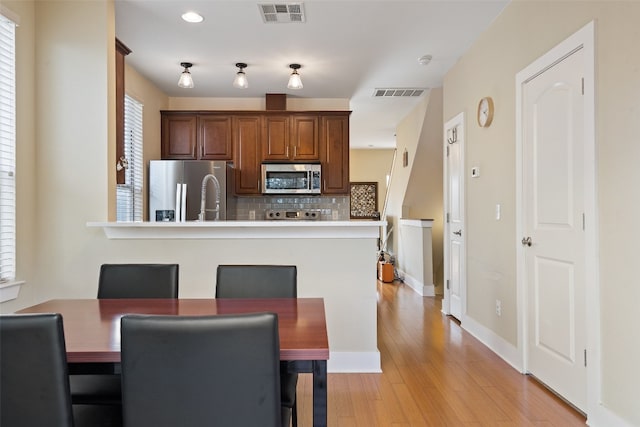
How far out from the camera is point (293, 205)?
18.0ft

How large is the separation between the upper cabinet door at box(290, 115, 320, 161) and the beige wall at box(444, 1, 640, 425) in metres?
2.01

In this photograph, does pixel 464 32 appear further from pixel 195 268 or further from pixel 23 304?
pixel 23 304

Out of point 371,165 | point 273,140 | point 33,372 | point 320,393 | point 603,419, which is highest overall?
point 371,165

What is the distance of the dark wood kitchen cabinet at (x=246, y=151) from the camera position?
201 inches

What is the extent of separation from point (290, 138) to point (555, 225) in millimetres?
3433

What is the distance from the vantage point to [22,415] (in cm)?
110

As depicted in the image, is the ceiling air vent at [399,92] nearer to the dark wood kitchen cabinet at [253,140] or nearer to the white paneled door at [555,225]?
the dark wood kitchen cabinet at [253,140]

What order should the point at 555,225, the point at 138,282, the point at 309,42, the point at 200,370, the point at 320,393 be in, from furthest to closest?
the point at 309,42, the point at 555,225, the point at 138,282, the point at 320,393, the point at 200,370

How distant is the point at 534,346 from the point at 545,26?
2095 millimetres

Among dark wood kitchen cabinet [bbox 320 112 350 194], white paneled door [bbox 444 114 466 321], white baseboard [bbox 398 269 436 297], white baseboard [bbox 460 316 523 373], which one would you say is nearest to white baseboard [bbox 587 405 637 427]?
white baseboard [bbox 460 316 523 373]

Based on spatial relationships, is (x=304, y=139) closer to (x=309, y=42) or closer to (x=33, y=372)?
(x=309, y=42)

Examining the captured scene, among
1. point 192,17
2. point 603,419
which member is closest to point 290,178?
point 192,17

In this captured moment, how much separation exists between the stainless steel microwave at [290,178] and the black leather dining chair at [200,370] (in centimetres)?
409

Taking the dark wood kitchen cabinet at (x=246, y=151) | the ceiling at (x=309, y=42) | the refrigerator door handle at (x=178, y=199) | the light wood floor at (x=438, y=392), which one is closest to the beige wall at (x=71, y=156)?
the ceiling at (x=309, y=42)
